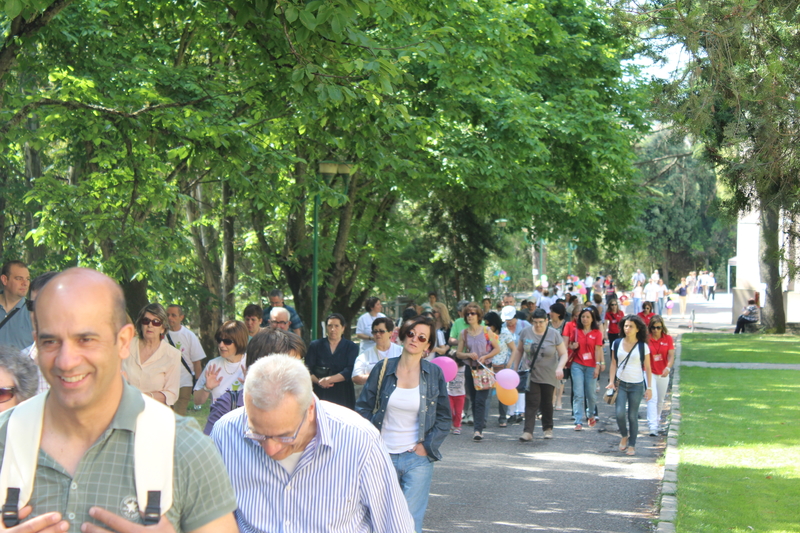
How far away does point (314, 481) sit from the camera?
11.2ft

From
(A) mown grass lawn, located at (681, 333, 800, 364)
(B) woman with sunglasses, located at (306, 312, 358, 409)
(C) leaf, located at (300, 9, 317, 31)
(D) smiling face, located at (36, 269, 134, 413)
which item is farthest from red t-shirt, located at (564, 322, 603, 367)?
→ (A) mown grass lawn, located at (681, 333, 800, 364)

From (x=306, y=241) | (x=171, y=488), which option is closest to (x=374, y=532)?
(x=171, y=488)

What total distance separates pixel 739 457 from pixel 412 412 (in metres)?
6.01

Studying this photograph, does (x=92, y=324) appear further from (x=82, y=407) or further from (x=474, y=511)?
(x=474, y=511)

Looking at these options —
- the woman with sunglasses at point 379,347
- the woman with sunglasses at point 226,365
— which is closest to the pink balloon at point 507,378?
the woman with sunglasses at point 379,347

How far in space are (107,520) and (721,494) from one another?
769 cm

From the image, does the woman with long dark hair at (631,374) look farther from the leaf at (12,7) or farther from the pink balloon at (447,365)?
the leaf at (12,7)

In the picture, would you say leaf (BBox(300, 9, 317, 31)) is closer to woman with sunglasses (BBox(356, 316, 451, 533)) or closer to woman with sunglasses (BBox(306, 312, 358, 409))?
woman with sunglasses (BBox(356, 316, 451, 533))

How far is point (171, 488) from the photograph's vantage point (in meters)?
2.04

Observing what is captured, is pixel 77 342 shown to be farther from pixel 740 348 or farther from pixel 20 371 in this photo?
pixel 740 348

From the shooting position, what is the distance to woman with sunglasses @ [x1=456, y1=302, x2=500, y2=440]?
1216 centimetres

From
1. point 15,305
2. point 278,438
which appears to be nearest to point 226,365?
point 15,305

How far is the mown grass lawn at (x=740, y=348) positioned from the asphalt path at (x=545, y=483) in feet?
36.4

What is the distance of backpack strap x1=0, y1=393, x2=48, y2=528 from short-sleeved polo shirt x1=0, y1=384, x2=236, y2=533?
2 centimetres
